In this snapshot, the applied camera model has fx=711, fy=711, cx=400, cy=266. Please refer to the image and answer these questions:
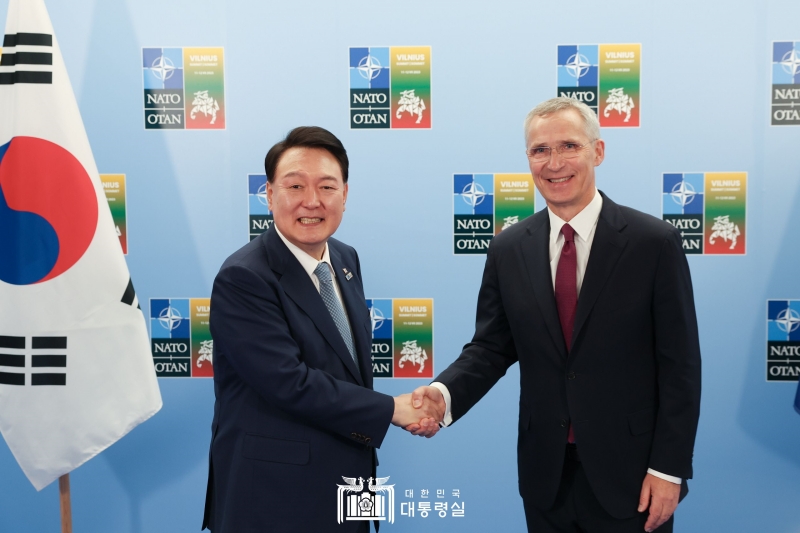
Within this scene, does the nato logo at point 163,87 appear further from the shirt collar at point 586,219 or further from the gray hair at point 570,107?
the shirt collar at point 586,219

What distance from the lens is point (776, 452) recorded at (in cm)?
363

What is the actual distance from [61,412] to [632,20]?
3.20 m

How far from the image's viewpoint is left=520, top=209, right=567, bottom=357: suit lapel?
85.2 inches

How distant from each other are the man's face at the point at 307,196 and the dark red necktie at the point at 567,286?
28.1 inches

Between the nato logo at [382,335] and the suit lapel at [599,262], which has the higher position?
the suit lapel at [599,262]

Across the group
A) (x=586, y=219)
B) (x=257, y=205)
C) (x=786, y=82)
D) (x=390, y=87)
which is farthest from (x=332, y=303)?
(x=786, y=82)

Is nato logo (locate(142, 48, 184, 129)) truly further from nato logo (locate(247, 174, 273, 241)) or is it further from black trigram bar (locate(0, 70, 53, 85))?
black trigram bar (locate(0, 70, 53, 85))

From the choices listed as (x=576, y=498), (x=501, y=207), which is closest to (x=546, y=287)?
(x=576, y=498)

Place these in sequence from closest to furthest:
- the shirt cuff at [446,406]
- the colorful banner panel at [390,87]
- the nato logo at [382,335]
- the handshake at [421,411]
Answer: the handshake at [421,411]
the shirt cuff at [446,406]
the colorful banner panel at [390,87]
the nato logo at [382,335]

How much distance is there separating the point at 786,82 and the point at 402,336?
2288mm

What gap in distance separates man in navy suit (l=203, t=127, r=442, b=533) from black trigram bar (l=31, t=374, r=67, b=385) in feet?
3.53

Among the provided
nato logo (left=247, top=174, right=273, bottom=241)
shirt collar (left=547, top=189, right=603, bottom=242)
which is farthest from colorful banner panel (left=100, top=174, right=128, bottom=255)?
shirt collar (left=547, top=189, right=603, bottom=242)

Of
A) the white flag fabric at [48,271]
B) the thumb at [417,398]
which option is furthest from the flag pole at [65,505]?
the thumb at [417,398]

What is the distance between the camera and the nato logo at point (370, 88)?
3.63 m
